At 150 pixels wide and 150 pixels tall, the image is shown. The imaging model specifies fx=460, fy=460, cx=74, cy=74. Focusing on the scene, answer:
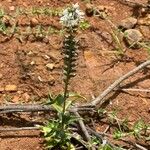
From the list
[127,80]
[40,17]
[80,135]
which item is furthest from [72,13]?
[40,17]

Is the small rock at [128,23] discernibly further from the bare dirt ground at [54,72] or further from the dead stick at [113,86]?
the dead stick at [113,86]

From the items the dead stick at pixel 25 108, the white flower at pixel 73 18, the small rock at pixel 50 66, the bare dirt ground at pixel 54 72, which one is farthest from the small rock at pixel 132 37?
the white flower at pixel 73 18

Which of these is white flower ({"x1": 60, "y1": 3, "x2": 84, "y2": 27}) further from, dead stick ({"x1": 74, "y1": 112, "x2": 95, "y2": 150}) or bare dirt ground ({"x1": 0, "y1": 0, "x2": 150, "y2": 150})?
bare dirt ground ({"x1": 0, "y1": 0, "x2": 150, "y2": 150})

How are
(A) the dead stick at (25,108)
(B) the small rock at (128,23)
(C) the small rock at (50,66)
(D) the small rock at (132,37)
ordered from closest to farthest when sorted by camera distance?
(A) the dead stick at (25,108), (C) the small rock at (50,66), (D) the small rock at (132,37), (B) the small rock at (128,23)

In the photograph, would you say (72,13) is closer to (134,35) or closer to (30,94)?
(30,94)

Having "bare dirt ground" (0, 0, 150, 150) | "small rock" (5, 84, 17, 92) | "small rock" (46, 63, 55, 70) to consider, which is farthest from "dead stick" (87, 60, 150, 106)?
"small rock" (5, 84, 17, 92)

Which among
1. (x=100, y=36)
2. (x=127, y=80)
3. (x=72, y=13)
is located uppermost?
(x=72, y=13)
